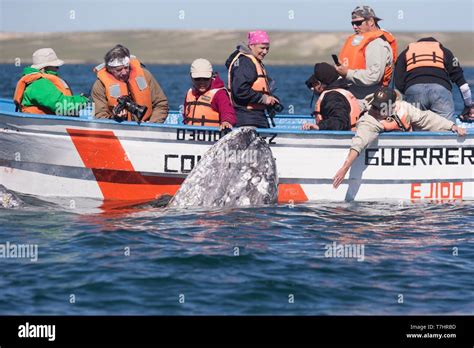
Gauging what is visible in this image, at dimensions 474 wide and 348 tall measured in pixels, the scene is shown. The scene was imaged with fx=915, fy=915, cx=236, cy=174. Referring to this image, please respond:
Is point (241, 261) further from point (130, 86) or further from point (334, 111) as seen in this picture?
point (130, 86)

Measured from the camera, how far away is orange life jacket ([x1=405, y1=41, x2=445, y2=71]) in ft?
43.8

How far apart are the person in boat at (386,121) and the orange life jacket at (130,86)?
2.92m

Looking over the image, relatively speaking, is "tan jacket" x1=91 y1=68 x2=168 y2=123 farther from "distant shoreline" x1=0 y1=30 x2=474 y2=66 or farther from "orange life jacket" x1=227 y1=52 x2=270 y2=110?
"distant shoreline" x1=0 y1=30 x2=474 y2=66

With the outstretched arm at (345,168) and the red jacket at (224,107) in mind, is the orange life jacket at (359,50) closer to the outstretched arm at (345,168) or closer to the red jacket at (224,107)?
the outstretched arm at (345,168)

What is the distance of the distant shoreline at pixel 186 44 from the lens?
165250 mm

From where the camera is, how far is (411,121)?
13.0 m

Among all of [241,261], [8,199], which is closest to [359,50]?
[241,261]

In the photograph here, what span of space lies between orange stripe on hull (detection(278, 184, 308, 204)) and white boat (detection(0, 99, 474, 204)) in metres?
0.01

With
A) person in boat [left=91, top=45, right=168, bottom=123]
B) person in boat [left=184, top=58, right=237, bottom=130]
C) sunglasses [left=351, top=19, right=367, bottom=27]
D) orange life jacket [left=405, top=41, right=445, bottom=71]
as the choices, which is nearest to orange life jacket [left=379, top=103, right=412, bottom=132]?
orange life jacket [left=405, top=41, right=445, bottom=71]

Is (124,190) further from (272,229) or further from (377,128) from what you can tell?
(377,128)

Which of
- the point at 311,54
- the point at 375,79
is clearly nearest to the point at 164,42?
the point at 311,54

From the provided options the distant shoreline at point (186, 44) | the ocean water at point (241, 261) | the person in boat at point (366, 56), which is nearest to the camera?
the ocean water at point (241, 261)

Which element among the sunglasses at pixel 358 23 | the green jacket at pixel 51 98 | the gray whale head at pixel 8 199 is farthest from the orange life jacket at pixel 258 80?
the gray whale head at pixel 8 199

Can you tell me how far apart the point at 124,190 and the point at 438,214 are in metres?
4.34
